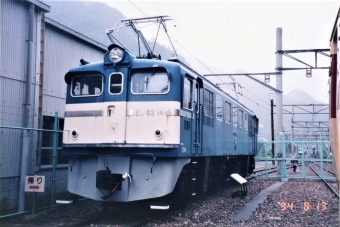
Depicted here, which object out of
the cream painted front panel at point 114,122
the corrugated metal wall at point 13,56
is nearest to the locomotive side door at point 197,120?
the cream painted front panel at point 114,122

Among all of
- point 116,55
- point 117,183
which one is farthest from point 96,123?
point 116,55

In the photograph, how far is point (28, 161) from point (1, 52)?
105 inches

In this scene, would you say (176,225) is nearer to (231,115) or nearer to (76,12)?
(231,115)

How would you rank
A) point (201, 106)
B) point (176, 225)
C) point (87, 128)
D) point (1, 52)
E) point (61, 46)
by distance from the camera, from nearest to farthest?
1. point (176, 225)
2. point (87, 128)
3. point (1, 52)
4. point (201, 106)
5. point (61, 46)

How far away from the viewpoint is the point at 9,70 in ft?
31.2

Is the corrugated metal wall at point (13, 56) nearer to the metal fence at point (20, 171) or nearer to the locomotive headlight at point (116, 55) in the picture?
the metal fence at point (20, 171)

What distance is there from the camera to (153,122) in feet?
27.1

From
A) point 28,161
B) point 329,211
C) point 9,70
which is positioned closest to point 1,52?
point 9,70

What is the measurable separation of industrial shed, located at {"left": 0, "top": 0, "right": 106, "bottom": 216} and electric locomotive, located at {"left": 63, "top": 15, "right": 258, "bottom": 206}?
1410mm

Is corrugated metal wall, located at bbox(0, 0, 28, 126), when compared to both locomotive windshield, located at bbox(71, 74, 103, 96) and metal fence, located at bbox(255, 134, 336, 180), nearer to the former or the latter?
locomotive windshield, located at bbox(71, 74, 103, 96)

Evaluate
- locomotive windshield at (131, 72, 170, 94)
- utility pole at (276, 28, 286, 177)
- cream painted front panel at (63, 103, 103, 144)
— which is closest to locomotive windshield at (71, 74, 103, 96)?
cream painted front panel at (63, 103, 103, 144)

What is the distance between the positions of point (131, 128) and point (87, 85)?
5.39 feet

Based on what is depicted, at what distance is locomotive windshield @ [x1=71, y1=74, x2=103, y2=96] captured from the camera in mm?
9020

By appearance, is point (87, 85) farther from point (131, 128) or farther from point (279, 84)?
point (279, 84)
